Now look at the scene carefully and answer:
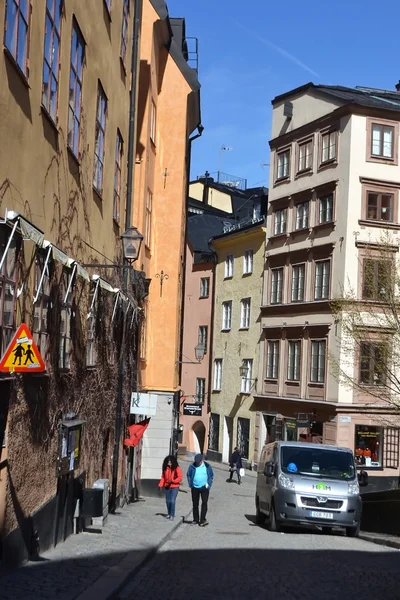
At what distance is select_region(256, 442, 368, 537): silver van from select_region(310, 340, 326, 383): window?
73.6 feet

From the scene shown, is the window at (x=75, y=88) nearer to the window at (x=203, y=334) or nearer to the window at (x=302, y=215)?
the window at (x=302, y=215)

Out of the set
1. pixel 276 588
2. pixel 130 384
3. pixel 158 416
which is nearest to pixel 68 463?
pixel 276 588

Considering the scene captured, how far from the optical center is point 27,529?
12219mm

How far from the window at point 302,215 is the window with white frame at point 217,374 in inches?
494

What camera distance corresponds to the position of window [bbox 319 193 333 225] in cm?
4553

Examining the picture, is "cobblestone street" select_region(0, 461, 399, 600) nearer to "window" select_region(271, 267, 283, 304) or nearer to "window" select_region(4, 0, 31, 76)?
"window" select_region(4, 0, 31, 76)

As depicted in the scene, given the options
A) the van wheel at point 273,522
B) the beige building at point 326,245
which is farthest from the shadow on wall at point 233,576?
the beige building at point 326,245

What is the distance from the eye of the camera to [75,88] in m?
15.0

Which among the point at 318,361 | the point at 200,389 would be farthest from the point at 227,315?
the point at 318,361

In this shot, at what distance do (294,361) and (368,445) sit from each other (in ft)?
18.8

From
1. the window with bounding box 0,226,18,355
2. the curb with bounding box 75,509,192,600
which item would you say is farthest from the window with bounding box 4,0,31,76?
the curb with bounding box 75,509,192,600

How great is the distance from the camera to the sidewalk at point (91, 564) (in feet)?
33.7

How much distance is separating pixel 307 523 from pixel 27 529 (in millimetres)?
10085

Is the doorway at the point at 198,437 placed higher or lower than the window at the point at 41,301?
lower
